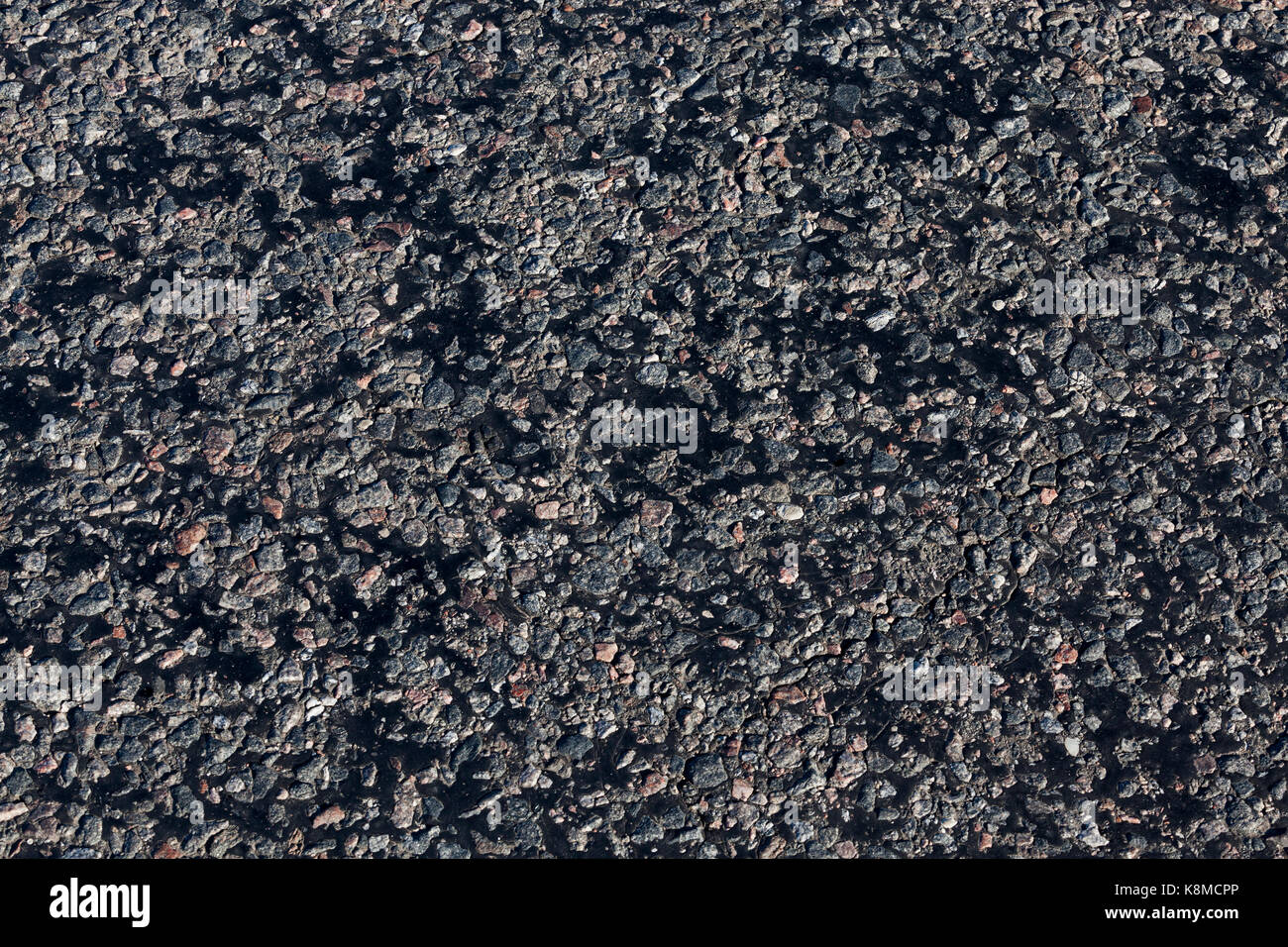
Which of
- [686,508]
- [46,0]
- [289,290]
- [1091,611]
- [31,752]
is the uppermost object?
[46,0]

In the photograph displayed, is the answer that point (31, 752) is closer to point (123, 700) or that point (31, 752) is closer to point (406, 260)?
point (123, 700)

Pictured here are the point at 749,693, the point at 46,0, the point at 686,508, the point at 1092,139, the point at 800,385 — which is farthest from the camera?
the point at 46,0

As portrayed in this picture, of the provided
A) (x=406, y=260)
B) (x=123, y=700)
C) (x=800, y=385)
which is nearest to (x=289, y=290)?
(x=406, y=260)

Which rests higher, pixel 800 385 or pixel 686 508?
pixel 800 385

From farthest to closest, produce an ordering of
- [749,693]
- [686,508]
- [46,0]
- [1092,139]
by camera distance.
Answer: [46,0]
[1092,139]
[686,508]
[749,693]

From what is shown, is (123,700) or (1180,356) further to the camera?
(1180,356)

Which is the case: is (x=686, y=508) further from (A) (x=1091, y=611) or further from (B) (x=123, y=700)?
(B) (x=123, y=700)
